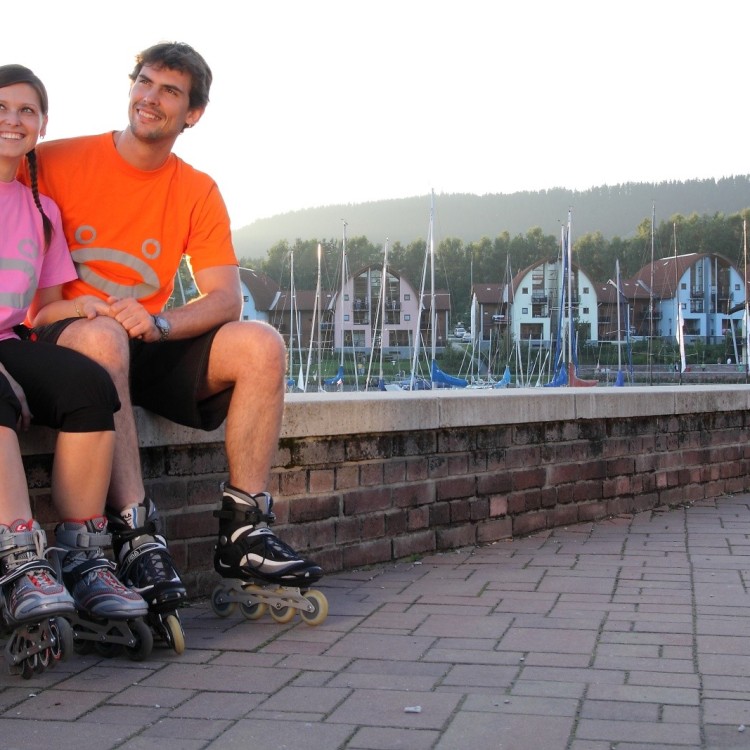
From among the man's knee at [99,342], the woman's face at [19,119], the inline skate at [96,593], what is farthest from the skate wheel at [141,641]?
the woman's face at [19,119]

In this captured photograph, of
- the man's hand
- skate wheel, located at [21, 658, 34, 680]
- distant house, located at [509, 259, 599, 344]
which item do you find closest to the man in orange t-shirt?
the man's hand

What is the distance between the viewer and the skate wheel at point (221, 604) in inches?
143

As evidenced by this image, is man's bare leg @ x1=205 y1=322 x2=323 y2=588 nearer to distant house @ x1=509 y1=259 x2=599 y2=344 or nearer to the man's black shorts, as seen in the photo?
the man's black shorts

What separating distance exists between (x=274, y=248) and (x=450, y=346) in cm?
2717

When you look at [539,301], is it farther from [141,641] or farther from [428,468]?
[141,641]

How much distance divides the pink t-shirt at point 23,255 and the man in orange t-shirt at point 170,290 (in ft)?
0.34

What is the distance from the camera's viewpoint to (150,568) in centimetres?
313

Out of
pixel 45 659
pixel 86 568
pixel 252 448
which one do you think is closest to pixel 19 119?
pixel 252 448

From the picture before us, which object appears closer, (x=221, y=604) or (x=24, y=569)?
(x=24, y=569)

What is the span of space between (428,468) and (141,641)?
2.09 meters

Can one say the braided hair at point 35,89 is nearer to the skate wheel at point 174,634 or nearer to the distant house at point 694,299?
the skate wheel at point 174,634

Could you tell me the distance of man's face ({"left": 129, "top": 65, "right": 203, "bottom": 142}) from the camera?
141 inches

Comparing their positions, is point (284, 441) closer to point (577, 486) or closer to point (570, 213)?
point (577, 486)

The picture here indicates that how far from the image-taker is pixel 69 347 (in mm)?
3141
